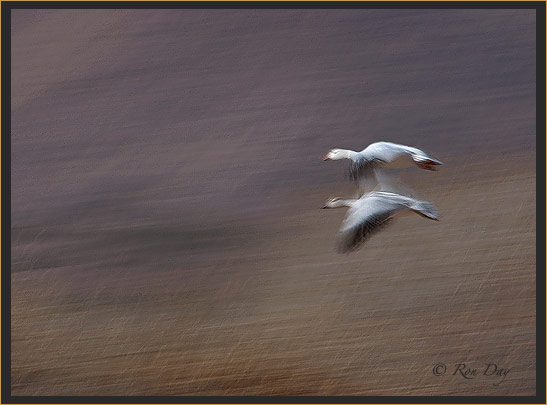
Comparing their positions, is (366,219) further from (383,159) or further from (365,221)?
(383,159)

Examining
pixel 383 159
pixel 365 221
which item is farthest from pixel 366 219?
pixel 383 159

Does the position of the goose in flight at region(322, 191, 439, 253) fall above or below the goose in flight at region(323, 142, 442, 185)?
below

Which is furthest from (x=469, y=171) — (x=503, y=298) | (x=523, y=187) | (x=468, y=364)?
(x=468, y=364)

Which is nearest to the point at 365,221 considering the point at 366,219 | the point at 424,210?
the point at 366,219
